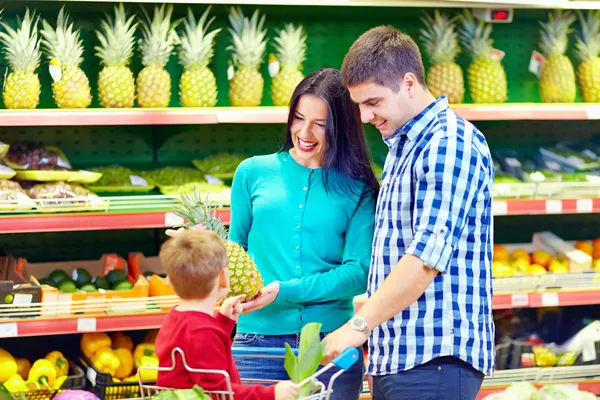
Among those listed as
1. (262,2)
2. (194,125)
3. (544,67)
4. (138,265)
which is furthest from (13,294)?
(544,67)

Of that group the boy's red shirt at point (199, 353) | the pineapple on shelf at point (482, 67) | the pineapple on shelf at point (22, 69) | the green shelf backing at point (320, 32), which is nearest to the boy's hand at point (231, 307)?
the boy's red shirt at point (199, 353)

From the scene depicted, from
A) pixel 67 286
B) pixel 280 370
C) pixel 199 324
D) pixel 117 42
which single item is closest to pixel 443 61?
pixel 117 42

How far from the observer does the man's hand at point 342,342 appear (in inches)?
81.7

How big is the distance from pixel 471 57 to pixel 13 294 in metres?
2.86

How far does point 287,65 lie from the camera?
4668 mm

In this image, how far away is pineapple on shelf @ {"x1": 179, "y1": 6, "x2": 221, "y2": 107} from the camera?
446 centimetres

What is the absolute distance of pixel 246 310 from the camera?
2.44 meters

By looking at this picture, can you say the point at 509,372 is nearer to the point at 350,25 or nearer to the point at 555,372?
the point at 555,372

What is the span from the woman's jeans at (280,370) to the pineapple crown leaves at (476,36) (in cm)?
277

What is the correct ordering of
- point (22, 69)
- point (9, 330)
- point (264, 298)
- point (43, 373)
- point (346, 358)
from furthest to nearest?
point (22, 69)
point (43, 373)
point (9, 330)
point (264, 298)
point (346, 358)

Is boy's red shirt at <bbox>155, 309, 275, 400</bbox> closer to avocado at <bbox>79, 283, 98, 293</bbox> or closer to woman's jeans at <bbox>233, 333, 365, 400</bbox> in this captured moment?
woman's jeans at <bbox>233, 333, 365, 400</bbox>

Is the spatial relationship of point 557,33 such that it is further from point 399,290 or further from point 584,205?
point 399,290

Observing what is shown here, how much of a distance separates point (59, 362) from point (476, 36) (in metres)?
2.85

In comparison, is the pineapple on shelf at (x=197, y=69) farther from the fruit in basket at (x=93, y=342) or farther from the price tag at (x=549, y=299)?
the price tag at (x=549, y=299)
